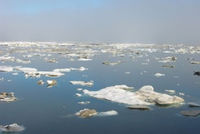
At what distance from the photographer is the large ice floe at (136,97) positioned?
13.3 m

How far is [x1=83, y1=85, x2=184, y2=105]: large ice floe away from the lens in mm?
13273

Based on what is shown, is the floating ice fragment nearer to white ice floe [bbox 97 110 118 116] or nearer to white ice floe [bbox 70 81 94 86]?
white ice floe [bbox 70 81 94 86]

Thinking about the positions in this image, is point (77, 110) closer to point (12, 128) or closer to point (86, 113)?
point (86, 113)

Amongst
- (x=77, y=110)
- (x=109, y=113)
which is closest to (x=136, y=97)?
(x=109, y=113)

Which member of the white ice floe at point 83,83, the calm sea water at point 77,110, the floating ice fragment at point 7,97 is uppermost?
the white ice floe at point 83,83

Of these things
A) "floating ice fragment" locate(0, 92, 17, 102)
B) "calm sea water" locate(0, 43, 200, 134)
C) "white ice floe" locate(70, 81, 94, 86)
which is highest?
"white ice floe" locate(70, 81, 94, 86)

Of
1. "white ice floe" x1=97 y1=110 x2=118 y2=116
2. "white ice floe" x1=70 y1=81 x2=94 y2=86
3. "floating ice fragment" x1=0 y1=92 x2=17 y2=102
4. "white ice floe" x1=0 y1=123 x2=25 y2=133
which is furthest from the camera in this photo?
"white ice floe" x1=70 y1=81 x2=94 y2=86

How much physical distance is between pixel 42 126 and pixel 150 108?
4.15 m

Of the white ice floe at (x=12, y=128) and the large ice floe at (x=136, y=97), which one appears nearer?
the white ice floe at (x=12, y=128)

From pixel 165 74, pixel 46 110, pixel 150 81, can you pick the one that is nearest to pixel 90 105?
pixel 46 110

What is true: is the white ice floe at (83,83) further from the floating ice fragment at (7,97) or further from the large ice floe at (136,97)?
the floating ice fragment at (7,97)

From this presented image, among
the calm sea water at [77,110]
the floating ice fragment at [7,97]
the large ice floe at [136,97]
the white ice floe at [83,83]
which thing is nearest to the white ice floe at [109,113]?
the calm sea water at [77,110]

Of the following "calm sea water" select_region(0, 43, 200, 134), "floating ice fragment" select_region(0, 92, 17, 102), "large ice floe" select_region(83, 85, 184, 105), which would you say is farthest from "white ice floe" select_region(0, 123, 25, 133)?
"large ice floe" select_region(83, 85, 184, 105)

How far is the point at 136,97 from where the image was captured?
13.8m
